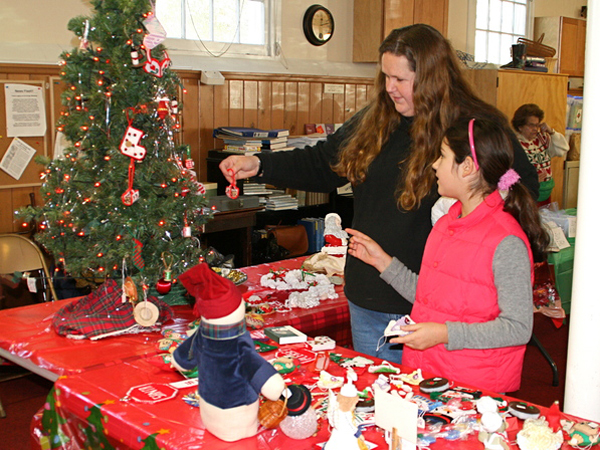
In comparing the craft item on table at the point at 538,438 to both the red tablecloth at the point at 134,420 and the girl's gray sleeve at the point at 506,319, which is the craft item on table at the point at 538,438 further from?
the girl's gray sleeve at the point at 506,319

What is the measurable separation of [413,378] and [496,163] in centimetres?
60

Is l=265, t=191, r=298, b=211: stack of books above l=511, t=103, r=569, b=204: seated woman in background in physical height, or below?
below

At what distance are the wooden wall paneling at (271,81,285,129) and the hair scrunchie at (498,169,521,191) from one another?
3841mm

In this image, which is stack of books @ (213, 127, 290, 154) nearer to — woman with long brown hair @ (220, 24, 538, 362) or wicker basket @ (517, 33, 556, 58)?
woman with long brown hair @ (220, 24, 538, 362)

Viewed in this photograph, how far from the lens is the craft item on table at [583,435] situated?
1.36 meters

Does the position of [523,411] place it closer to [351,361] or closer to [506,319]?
[506,319]

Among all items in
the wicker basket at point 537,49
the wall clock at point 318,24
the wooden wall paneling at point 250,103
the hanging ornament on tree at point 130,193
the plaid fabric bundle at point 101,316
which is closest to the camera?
the plaid fabric bundle at point 101,316

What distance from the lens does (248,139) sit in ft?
Answer: 15.7

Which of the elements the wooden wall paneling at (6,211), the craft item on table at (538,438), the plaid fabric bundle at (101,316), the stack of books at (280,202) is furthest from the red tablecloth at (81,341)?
the stack of books at (280,202)

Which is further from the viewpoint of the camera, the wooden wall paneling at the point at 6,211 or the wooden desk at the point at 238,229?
the wooden desk at the point at 238,229

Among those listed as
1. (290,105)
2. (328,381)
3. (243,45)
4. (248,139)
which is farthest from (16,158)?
(328,381)

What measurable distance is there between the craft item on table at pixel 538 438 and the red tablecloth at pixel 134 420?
0.06 metres

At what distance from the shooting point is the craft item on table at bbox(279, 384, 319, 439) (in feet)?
4.68

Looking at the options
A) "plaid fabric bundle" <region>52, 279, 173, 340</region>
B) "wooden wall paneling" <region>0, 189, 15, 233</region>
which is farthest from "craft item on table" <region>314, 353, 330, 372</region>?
"wooden wall paneling" <region>0, 189, 15, 233</region>
